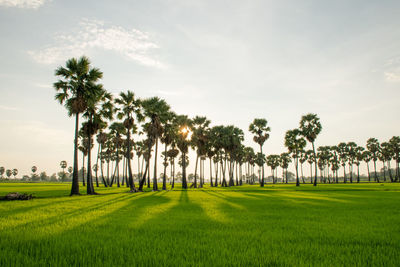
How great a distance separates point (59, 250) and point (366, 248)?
7.63 m

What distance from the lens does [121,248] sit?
5539 millimetres

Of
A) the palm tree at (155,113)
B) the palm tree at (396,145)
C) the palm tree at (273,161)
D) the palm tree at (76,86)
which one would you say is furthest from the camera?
the palm tree at (273,161)

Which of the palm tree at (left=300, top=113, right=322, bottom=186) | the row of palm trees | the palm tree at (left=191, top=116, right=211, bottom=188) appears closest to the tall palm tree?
the row of palm trees

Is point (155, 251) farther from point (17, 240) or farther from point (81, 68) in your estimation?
point (81, 68)

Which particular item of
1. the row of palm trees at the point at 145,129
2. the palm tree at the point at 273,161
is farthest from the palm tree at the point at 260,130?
the palm tree at the point at 273,161

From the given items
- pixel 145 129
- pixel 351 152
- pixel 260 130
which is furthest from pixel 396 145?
pixel 145 129

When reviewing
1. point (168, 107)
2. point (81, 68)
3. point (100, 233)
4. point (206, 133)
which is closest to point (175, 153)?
point (206, 133)

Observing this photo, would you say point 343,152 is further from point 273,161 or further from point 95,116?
point 95,116

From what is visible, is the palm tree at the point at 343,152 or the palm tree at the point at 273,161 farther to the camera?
→ the palm tree at the point at 273,161

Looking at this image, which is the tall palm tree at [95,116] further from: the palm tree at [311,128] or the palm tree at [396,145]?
the palm tree at [396,145]

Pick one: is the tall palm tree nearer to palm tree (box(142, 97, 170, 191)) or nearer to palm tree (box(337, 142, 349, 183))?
palm tree (box(142, 97, 170, 191))

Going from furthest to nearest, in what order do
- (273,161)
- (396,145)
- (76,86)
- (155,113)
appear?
(273,161) < (396,145) < (155,113) < (76,86)

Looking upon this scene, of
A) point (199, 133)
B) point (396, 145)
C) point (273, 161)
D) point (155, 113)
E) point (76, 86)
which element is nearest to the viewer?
point (76, 86)

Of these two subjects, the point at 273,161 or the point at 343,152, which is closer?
the point at 343,152
